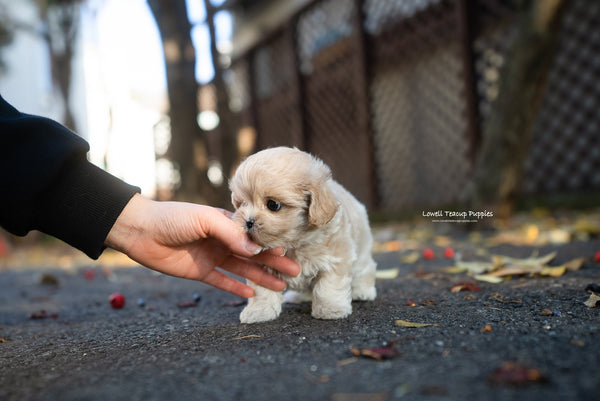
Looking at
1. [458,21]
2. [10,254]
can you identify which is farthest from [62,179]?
[10,254]

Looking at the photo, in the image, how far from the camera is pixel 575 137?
257 inches

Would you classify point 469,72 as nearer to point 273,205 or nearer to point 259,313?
point 273,205

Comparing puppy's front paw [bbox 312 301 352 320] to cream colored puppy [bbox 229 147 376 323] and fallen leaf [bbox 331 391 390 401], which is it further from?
fallen leaf [bbox 331 391 390 401]

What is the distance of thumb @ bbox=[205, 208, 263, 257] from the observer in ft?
6.73

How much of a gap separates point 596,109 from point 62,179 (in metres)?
6.87

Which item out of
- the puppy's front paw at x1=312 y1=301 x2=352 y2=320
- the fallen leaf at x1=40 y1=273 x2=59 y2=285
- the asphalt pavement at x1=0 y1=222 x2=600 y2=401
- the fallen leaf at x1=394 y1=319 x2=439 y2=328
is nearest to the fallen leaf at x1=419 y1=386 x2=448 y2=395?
the asphalt pavement at x1=0 y1=222 x2=600 y2=401

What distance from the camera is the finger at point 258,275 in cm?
230

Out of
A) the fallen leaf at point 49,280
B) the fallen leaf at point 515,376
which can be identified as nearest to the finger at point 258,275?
the fallen leaf at point 515,376

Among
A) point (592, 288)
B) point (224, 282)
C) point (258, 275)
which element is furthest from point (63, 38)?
point (592, 288)

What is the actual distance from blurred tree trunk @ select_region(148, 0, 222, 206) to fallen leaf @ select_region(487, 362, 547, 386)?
6.02 meters

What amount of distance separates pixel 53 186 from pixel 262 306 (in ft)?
3.73

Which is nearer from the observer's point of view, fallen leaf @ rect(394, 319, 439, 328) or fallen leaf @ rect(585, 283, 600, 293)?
fallen leaf @ rect(394, 319, 439, 328)

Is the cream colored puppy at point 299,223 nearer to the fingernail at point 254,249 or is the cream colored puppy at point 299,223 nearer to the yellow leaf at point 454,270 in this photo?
the fingernail at point 254,249

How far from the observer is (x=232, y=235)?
205 cm
